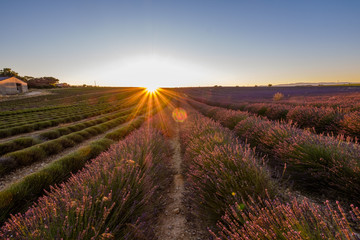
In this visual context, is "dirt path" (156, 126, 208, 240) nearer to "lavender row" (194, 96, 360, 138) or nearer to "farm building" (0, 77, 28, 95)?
"lavender row" (194, 96, 360, 138)

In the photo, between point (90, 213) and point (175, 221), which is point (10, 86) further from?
point (175, 221)

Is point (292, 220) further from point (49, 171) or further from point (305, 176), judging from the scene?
point (49, 171)

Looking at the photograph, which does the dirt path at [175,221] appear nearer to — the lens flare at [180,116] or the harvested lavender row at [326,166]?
the harvested lavender row at [326,166]

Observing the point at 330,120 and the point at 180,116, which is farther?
the point at 180,116

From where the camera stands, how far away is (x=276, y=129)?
170 inches

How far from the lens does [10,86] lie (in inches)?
1635

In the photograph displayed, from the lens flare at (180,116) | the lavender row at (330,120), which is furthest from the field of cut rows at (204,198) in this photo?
the lens flare at (180,116)

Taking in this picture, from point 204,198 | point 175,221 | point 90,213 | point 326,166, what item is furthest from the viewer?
point 326,166

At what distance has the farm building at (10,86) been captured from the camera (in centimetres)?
3922

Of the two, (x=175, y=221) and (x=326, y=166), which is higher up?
(x=326, y=166)

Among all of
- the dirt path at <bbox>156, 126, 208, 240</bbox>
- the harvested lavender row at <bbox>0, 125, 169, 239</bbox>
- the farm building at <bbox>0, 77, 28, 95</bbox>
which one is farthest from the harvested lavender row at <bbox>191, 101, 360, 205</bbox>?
the farm building at <bbox>0, 77, 28, 95</bbox>

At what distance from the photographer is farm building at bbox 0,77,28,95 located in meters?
39.2

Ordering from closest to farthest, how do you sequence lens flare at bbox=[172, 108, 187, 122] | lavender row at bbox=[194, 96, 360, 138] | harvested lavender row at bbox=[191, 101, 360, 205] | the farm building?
harvested lavender row at bbox=[191, 101, 360, 205] → lavender row at bbox=[194, 96, 360, 138] → lens flare at bbox=[172, 108, 187, 122] → the farm building

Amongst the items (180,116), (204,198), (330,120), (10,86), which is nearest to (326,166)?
(204,198)
